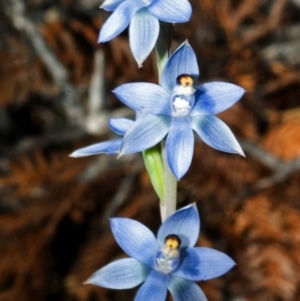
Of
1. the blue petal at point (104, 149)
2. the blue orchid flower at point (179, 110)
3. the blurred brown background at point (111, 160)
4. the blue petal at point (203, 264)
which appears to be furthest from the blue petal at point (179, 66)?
the blurred brown background at point (111, 160)

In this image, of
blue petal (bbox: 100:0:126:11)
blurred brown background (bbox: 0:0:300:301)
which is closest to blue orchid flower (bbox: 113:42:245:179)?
→ blue petal (bbox: 100:0:126:11)

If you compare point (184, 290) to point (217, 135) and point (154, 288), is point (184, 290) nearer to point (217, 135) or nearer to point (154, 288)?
point (154, 288)

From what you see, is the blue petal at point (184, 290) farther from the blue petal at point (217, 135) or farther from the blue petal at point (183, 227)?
the blue petal at point (217, 135)

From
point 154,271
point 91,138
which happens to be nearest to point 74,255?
point 91,138

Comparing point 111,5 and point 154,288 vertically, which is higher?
point 111,5

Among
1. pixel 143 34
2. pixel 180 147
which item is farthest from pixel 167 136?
pixel 143 34
